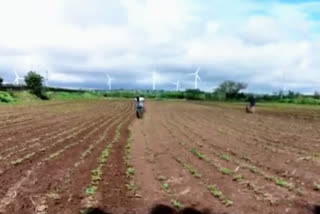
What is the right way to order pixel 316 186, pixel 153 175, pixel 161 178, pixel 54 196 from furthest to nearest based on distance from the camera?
pixel 153 175, pixel 161 178, pixel 316 186, pixel 54 196

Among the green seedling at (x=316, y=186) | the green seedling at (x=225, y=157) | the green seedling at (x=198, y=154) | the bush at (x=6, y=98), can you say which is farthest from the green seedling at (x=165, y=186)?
the bush at (x=6, y=98)

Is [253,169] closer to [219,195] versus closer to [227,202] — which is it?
[219,195]

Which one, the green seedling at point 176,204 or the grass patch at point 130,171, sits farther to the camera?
the grass patch at point 130,171

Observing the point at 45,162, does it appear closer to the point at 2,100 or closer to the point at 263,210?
the point at 263,210

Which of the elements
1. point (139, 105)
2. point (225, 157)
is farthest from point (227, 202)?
point (139, 105)

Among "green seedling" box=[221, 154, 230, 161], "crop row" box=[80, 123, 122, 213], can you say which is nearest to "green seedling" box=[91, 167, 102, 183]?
"crop row" box=[80, 123, 122, 213]

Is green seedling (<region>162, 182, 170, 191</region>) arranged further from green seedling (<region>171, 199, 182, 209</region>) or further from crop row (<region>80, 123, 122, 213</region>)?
crop row (<region>80, 123, 122, 213</region>)

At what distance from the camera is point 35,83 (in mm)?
81438

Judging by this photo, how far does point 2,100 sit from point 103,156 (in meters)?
45.2

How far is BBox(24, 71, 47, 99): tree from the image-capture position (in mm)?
78812

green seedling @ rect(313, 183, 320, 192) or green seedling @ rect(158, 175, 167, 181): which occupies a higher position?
green seedling @ rect(313, 183, 320, 192)

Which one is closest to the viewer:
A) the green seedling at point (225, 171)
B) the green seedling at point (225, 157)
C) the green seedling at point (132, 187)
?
the green seedling at point (132, 187)

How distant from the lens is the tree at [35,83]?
78.8 metres

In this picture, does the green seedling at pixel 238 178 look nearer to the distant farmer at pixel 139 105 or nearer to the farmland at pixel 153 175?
the farmland at pixel 153 175
